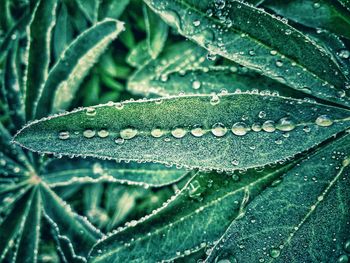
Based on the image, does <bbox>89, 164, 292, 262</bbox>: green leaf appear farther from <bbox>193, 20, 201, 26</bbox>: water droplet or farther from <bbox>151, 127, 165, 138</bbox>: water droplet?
<bbox>193, 20, 201, 26</bbox>: water droplet

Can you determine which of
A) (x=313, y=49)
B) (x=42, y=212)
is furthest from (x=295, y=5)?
(x=42, y=212)

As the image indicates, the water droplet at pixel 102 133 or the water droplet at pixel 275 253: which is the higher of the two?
the water droplet at pixel 102 133

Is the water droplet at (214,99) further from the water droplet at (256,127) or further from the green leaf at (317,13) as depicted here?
→ the green leaf at (317,13)

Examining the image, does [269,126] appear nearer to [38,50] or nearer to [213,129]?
[213,129]

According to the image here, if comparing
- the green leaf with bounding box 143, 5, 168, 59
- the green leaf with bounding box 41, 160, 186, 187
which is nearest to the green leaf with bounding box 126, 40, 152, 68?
the green leaf with bounding box 143, 5, 168, 59

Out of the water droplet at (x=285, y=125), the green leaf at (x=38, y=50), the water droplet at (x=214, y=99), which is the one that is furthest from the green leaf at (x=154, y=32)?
the water droplet at (x=285, y=125)

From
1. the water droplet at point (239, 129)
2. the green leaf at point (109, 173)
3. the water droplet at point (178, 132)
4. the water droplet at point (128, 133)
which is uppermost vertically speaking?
the water droplet at point (239, 129)
